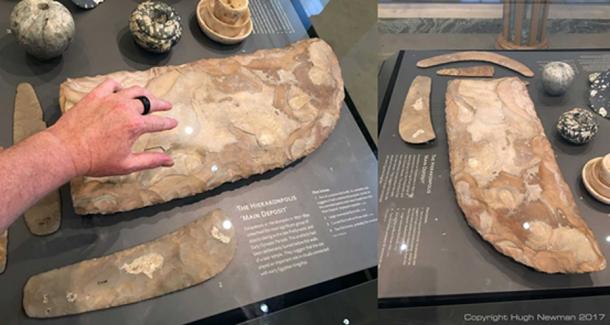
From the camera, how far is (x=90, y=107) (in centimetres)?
146

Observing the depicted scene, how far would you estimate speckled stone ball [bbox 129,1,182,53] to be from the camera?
1.87m

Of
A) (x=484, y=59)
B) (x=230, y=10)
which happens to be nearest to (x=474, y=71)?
(x=484, y=59)

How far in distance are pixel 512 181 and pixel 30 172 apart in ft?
3.90

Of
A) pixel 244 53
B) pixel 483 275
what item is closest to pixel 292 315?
pixel 483 275

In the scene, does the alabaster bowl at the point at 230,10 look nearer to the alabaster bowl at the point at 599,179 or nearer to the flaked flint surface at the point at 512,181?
the flaked flint surface at the point at 512,181

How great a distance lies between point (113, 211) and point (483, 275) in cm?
88

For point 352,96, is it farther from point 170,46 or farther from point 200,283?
point 200,283

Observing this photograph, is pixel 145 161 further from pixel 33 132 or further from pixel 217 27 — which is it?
pixel 217 27

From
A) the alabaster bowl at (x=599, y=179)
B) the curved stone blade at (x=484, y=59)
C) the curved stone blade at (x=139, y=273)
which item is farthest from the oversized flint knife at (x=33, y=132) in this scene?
the alabaster bowl at (x=599, y=179)

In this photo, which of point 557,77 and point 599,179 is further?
point 557,77

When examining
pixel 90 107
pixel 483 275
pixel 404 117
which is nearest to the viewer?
pixel 90 107

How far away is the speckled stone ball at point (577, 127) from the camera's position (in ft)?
6.22

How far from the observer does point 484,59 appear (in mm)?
2064

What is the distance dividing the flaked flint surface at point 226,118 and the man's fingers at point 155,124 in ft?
0.44
